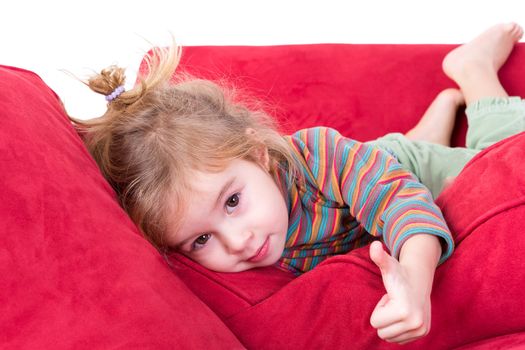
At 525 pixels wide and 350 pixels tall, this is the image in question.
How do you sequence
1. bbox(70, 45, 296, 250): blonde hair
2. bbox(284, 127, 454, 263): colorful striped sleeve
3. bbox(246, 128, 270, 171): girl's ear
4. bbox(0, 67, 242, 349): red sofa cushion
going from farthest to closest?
bbox(246, 128, 270, 171): girl's ear → bbox(70, 45, 296, 250): blonde hair → bbox(284, 127, 454, 263): colorful striped sleeve → bbox(0, 67, 242, 349): red sofa cushion

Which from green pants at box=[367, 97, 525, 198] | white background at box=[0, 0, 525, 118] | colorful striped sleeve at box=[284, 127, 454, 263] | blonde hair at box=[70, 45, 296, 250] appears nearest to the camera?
colorful striped sleeve at box=[284, 127, 454, 263]

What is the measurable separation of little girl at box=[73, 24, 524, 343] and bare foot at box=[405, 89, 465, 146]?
0.37 meters

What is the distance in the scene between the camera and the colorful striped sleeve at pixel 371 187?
1.04 meters

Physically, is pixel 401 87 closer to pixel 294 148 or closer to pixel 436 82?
pixel 436 82

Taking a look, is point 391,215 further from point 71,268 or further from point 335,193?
point 71,268

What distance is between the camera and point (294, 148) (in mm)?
1313

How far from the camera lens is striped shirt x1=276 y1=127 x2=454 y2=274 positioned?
1188mm

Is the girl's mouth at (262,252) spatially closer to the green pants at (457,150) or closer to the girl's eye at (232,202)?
the girl's eye at (232,202)

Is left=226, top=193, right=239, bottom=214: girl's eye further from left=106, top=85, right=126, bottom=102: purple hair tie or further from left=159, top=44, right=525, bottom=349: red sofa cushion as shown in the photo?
left=106, top=85, right=126, bottom=102: purple hair tie

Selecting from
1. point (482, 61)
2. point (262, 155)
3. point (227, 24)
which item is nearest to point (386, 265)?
point (262, 155)

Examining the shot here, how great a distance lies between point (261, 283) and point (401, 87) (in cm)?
84

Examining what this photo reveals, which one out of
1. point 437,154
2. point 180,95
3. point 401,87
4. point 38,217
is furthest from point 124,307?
point 401,87

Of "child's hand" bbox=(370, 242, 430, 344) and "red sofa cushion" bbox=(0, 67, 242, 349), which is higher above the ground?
"red sofa cushion" bbox=(0, 67, 242, 349)

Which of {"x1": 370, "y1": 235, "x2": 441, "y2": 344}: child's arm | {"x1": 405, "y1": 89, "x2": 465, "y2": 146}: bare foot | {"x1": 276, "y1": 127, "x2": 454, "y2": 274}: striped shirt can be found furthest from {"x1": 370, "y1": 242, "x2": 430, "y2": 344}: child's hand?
{"x1": 405, "y1": 89, "x2": 465, "y2": 146}: bare foot
